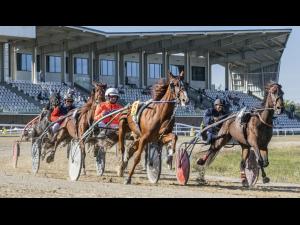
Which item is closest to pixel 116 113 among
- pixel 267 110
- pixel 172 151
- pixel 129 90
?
pixel 172 151

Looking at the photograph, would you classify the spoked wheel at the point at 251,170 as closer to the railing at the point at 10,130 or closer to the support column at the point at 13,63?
the railing at the point at 10,130

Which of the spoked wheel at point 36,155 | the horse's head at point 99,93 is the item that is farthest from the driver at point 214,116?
the spoked wheel at point 36,155

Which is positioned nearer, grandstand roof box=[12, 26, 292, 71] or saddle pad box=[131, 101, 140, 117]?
saddle pad box=[131, 101, 140, 117]

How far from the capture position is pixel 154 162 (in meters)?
11.7

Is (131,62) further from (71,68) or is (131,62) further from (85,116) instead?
(85,116)

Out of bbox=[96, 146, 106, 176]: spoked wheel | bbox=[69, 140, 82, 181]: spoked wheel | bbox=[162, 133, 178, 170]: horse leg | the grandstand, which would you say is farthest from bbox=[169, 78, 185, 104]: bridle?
the grandstand

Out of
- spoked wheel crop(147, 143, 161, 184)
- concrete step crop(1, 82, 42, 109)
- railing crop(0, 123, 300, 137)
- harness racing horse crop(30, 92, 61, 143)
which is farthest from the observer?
concrete step crop(1, 82, 42, 109)

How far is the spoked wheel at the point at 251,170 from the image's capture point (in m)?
12.1

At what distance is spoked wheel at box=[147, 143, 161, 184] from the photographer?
11.6 meters

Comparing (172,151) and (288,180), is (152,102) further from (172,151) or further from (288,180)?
(288,180)

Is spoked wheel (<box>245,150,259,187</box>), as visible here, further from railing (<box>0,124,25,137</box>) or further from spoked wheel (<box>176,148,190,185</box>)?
railing (<box>0,124,25,137</box>)

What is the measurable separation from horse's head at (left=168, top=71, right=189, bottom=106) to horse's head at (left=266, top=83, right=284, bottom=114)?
5.14ft

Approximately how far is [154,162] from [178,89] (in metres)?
1.66

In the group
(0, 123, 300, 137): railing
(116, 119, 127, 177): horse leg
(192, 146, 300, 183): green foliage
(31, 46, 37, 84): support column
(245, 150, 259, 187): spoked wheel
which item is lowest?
(192, 146, 300, 183): green foliage
